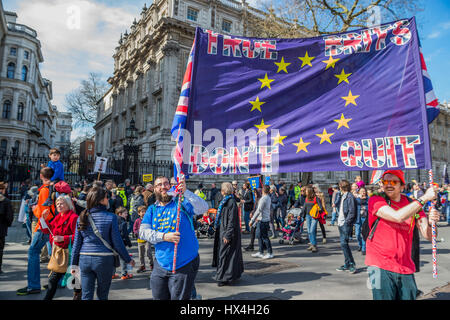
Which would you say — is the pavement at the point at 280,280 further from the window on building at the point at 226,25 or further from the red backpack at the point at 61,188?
the window on building at the point at 226,25

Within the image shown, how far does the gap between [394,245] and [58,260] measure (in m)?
4.39

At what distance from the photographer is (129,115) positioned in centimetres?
3512

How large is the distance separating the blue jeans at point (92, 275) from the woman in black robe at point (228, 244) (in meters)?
2.63

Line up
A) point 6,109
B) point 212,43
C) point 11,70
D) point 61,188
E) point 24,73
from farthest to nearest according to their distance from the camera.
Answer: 1. point 24,73
2. point 11,70
3. point 6,109
4. point 61,188
5. point 212,43

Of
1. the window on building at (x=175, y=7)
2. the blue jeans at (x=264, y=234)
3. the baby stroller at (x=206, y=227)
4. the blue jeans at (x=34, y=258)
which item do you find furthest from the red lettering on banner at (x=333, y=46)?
the window on building at (x=175, y=7)

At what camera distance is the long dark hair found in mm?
3674

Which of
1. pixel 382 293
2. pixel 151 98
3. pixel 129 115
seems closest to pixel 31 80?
pixel 129 115

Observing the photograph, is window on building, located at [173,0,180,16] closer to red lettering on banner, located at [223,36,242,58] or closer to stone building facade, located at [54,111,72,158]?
red lettering on banner, located at [223,36,242,58]

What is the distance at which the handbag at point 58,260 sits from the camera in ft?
14.1

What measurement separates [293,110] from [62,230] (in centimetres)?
384

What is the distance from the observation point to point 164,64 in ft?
86.2

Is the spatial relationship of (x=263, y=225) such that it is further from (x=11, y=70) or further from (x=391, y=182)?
(x=11, y=70)

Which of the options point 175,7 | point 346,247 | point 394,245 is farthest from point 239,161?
point 175,7

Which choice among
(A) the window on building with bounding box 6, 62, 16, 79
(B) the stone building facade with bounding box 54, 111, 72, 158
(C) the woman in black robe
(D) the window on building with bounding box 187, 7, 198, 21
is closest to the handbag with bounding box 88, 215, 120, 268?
A: (C) the woman in black robe
